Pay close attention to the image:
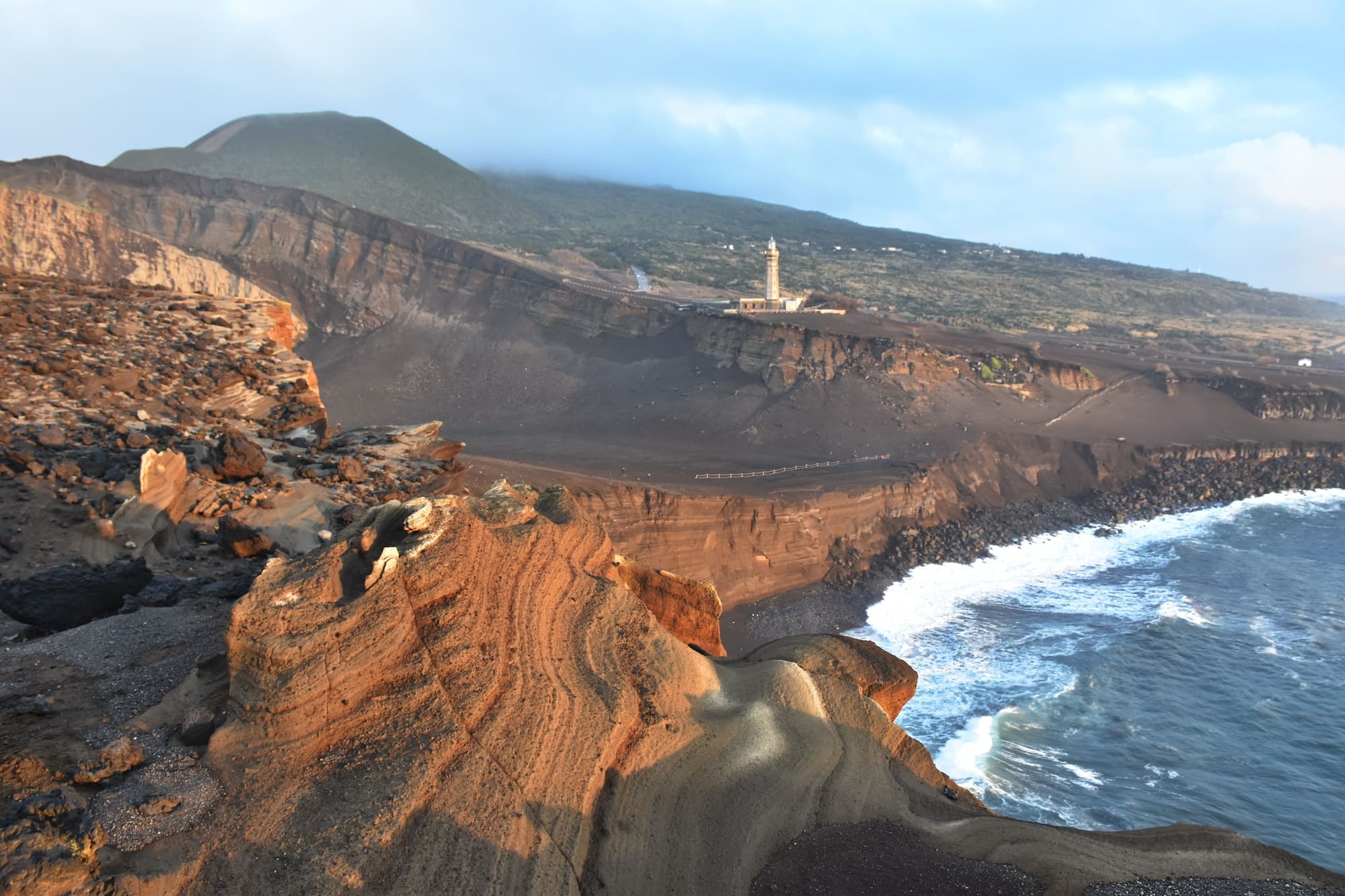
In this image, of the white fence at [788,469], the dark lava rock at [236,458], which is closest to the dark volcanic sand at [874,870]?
the dark lava rock at [236,458]

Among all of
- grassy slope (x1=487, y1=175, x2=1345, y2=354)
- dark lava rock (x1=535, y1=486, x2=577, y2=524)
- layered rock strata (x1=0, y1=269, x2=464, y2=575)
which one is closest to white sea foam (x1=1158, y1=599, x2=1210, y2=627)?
layered rock strata (x1=0, y1=269, x2=464, y2=575)

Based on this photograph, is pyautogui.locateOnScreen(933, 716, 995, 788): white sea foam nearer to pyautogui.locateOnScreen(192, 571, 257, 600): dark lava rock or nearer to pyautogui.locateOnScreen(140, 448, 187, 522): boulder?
pyautogui.locateOnScreen(192, 571, 257, 600): dark lava rock

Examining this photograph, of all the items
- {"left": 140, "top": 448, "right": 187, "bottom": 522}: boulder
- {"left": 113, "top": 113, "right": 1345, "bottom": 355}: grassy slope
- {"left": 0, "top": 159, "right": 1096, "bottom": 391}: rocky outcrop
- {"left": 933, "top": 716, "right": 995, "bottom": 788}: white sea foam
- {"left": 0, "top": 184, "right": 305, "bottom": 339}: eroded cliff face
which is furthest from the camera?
{"left": 113, "top": 113, "right": 1345, "bottom": 355}: grassy slope

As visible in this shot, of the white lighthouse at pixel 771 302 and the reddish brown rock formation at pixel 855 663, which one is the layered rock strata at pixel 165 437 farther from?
the white lighthouse at pixel 771 302

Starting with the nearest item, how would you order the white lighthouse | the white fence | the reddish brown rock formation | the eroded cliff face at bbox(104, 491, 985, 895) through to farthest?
the eroded cliff face at bbox(104, 491, 985, 895)
the reddish brown rock formation
the white fence
the white lighthouse

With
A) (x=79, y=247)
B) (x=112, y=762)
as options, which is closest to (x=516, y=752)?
(x=112, y=762)

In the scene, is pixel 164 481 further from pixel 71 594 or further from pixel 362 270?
pixel 362 270
